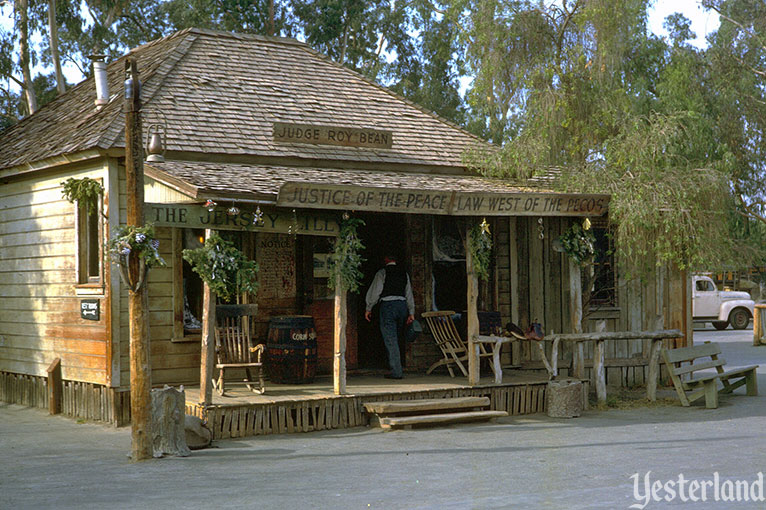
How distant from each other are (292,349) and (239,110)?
4.02 metres

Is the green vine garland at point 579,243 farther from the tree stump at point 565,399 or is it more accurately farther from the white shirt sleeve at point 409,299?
the white shirt sleeve at point 409,299

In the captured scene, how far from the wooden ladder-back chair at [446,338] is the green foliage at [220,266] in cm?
362

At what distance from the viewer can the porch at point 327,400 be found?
1067 centimetres

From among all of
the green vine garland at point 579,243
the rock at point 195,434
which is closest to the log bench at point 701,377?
the green vine garland at point 579,243

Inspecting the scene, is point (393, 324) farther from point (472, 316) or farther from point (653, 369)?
point (653, 369)

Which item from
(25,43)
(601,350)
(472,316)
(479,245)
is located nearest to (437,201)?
(479,245)

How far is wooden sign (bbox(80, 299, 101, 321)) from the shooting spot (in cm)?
1221

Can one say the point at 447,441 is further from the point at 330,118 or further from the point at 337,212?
the point at 330,118

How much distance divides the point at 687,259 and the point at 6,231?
1021cm

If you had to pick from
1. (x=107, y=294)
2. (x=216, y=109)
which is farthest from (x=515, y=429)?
(x=216, y=109)

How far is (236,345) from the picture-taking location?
1201cm

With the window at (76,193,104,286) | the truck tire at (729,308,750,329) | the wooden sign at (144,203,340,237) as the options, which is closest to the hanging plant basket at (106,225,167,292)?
the wooden sign at (144,203,340,237)

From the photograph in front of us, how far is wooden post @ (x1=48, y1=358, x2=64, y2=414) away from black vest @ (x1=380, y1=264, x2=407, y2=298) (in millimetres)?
Result: 4670

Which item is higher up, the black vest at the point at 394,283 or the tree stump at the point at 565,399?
the black vest at the point at 394,283
